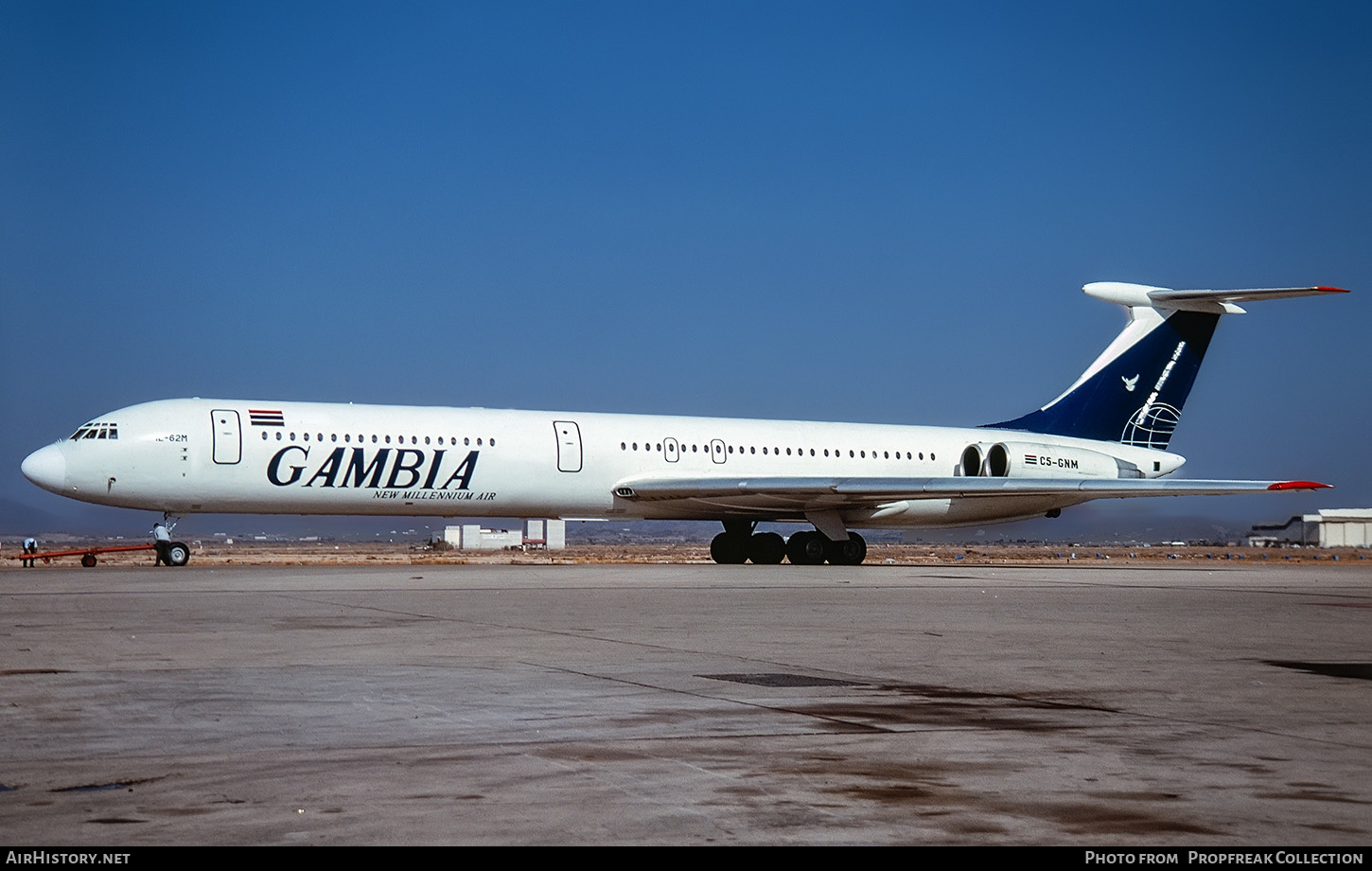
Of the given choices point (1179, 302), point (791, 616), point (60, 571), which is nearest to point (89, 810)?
point (791, 616)

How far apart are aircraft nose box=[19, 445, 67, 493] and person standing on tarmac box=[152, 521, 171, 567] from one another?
2.08 meters

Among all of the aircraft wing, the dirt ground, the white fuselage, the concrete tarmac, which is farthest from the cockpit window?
the concrete tarmac

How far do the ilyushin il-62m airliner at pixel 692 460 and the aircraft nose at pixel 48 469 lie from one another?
4 cm

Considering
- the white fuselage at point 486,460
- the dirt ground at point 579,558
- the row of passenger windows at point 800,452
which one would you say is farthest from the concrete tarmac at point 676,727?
the dirt ground at point 579,558

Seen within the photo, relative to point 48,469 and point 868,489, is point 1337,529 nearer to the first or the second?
point 868,489

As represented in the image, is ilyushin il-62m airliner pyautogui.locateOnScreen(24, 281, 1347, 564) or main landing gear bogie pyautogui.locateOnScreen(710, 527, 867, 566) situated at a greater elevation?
ilyushin il-62m airliner pyautogui.locateOnScreen(24, 281, 1347, 564)

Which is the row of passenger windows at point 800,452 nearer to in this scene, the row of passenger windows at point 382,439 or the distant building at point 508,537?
the row of passenger windows at point 382,439

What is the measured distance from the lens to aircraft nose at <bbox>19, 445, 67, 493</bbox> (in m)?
27.5

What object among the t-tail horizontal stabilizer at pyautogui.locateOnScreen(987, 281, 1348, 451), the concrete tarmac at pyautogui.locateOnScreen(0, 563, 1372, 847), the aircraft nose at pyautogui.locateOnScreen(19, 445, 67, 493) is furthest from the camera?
the t-tail horizontal stabilizer at pyautogui.locateOnScreen(987, 281, 1348, 451)

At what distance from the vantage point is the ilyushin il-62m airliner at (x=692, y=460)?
27.9m

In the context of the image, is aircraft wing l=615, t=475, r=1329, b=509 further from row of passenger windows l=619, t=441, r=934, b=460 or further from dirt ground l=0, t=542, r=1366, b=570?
dirt ground l=0, t=542, r=1366, b=570

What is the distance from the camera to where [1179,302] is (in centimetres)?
3775

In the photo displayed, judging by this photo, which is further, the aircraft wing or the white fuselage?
the aircraft wing
